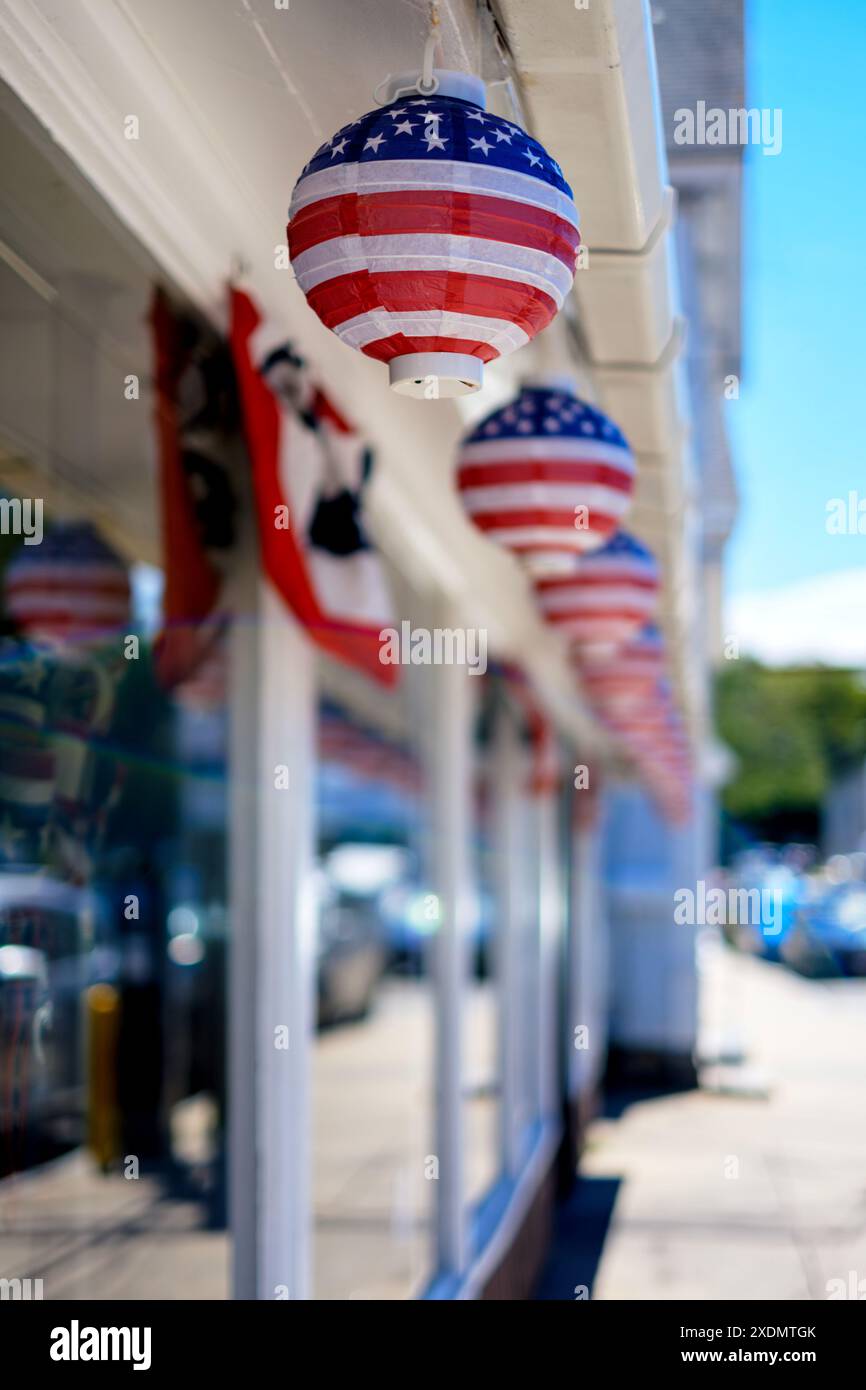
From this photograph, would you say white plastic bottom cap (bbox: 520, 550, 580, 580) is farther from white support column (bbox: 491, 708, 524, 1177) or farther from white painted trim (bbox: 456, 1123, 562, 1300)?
white support column (bbox: 491, 708, 524, 1177)

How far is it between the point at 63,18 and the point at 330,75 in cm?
39

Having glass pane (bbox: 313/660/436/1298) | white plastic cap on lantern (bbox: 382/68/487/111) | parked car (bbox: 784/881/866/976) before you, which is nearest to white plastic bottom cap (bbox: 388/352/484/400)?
white plastic cap on lantern (bbox: 382/68/487/111)

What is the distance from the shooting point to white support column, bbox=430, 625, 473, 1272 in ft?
16.3

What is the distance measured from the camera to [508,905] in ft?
25.1

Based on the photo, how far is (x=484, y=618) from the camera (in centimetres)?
595

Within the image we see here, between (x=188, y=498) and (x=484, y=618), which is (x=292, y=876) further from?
(x=484, y=618)

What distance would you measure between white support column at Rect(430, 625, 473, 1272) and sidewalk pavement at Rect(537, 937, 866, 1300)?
144 centimetres

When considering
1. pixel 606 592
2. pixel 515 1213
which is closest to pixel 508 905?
pixel 515 1213

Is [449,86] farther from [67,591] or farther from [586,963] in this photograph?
[586,963]

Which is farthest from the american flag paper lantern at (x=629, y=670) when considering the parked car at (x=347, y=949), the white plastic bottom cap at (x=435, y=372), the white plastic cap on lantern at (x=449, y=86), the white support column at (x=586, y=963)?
the parked car at (x=347, y=949)

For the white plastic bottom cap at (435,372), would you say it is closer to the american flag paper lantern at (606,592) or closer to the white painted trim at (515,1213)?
the american flag paper lantern at (606,592)

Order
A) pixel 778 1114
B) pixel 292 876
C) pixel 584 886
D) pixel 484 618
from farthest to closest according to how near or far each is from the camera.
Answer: pixel 584 886
pixel 778 1114
pixel 484 618
pixel 292 876

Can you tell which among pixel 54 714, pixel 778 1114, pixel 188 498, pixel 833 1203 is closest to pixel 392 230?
pixel 188 498

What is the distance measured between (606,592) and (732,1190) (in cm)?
576
